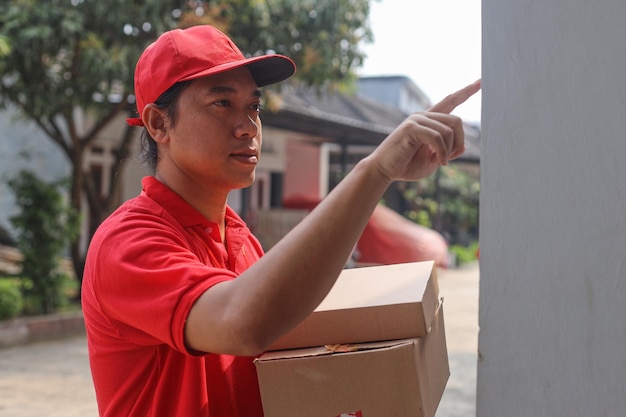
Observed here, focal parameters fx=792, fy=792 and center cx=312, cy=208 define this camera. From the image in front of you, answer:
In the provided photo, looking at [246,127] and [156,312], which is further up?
[246,127]

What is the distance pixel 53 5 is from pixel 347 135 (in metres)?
8.03

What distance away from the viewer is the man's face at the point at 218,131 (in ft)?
4.75

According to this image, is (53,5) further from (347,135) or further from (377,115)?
(377,115)

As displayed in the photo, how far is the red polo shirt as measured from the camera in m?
1.16

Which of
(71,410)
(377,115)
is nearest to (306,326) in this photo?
(71,410)

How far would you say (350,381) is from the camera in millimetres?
1267

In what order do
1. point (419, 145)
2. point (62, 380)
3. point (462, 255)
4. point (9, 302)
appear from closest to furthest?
point (419, 145) → point (62, 380) → point (9, 302) → point (462, 255)

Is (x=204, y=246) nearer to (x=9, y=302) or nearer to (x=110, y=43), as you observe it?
(x=9, y=302)

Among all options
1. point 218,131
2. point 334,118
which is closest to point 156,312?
point 218,131

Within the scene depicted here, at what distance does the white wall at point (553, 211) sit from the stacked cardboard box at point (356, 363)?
0.16m

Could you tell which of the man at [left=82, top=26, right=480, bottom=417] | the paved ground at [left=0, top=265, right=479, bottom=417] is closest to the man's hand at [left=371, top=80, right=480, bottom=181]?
the man at [left=82, top=26, right=480, bottom=417]

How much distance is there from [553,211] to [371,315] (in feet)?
1.17

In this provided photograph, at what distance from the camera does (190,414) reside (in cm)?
134

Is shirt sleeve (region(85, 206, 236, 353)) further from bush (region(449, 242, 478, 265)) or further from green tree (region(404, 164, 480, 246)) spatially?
green tree (region(404, 164, 480, 246))
